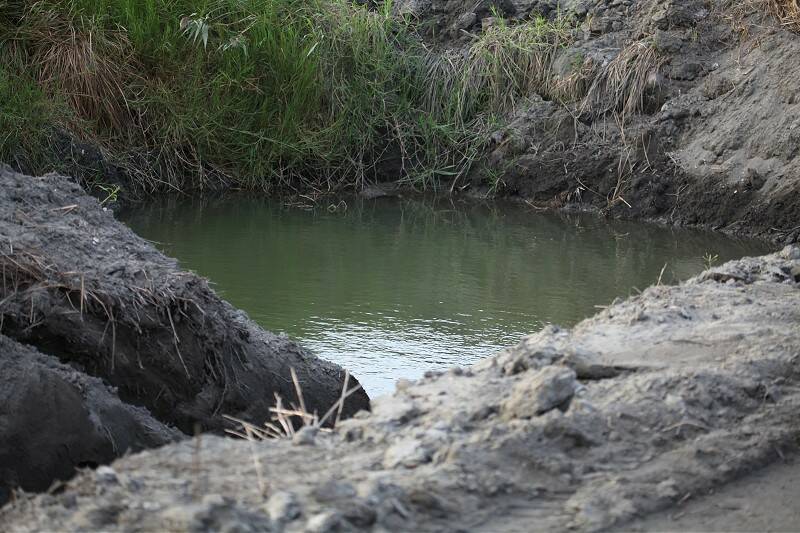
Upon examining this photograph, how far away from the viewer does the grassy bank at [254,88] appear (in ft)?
23.4

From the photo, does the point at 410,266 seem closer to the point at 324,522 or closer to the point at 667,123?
the point at 667,123

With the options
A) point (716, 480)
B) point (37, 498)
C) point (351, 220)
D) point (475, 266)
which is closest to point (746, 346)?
point (716, 480)

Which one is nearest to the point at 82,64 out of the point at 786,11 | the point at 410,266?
the point at 410,266

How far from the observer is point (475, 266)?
6.04m

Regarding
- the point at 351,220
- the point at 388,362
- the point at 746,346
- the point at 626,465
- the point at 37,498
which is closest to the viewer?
the point at 37,498

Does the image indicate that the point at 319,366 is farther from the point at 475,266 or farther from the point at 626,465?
the point at 475,266

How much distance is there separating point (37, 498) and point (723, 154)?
5.87 metres

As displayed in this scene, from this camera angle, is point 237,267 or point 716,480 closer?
point 716,480

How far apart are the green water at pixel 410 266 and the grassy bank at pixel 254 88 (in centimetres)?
42

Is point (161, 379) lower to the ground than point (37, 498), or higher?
lower

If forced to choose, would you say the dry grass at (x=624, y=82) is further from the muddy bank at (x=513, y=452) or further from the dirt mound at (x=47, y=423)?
the dirt mound at (x=47, y=423)

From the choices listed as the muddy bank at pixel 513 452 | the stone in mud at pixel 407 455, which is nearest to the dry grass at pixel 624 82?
the muddy bank at pixel 513 452

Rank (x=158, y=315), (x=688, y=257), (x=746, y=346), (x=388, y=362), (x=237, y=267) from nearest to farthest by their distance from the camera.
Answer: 1. (x=746, y=346)
2. (x=158, y=315)
3. (x=388, y=362)
4. (x=237, y=267)
5. (x=688, y=257)

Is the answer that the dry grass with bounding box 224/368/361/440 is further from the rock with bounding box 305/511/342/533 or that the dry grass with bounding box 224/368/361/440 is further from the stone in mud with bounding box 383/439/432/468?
the rock with bounding box 305/511/342/533
